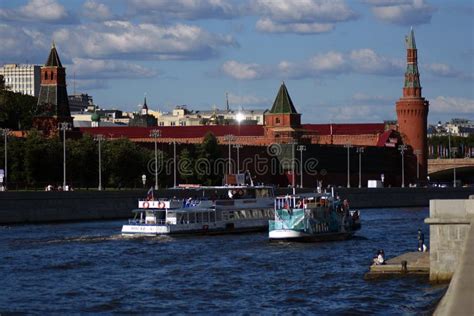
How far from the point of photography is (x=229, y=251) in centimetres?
5809

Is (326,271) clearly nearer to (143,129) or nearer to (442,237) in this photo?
(442,237)

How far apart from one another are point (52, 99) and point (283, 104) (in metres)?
46.0

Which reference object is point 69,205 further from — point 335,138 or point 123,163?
point 335,138

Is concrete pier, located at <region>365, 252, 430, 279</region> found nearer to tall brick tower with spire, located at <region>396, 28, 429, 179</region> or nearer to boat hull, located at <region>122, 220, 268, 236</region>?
boat hull, located at <region>122, 220, 268, 236</region>

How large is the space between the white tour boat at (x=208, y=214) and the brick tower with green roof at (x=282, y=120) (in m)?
83.7

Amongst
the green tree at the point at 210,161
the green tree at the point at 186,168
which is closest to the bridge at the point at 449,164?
the green tree at the point at 210,161

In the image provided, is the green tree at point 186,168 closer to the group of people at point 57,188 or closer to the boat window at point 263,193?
the group of people at point 57,188

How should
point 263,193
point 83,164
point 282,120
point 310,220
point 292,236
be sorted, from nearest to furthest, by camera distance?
point 292,236, point 310,220, point 263,193, point 83,164, point 282,120

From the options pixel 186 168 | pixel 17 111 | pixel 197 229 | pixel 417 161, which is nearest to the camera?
pixel 197 229

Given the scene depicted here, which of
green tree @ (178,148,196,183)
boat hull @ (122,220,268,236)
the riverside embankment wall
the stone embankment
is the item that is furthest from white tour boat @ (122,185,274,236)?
green tree @ (178,148,196,183)

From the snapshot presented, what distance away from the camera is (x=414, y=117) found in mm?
167375

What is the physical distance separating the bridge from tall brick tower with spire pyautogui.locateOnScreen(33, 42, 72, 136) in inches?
2496

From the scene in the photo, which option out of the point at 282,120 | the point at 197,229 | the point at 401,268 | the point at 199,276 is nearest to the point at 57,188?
the point at 197,229

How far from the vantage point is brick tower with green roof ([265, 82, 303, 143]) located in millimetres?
160125
